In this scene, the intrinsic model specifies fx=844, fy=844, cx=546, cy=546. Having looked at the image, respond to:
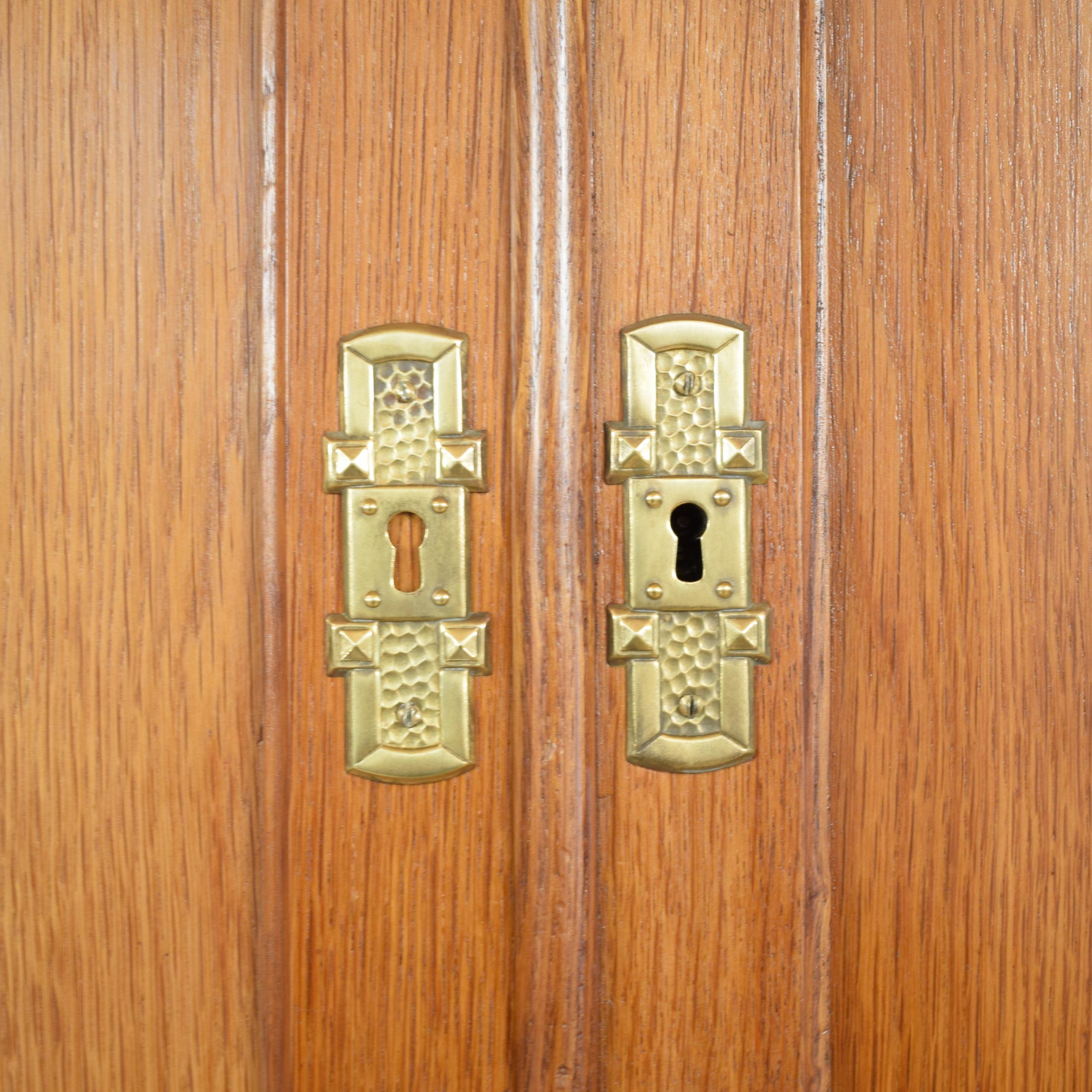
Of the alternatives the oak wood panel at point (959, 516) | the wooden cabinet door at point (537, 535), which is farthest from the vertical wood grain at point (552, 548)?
the oak wood panel at point (959, 516)

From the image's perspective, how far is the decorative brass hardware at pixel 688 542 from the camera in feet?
1.34

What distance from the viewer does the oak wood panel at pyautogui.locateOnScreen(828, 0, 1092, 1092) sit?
42 centimetres

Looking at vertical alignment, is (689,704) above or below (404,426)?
below

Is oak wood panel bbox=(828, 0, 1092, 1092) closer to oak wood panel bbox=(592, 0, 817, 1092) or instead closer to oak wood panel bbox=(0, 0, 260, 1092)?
oak wood panel bbox=(592, 0, 817, 1092)

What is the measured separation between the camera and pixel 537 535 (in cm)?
41

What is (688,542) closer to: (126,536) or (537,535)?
(537,535)

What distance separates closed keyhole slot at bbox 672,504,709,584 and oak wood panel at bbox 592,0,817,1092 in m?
0.03

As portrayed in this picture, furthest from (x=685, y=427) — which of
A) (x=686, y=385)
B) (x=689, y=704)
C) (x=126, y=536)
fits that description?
(x=126, y=536)

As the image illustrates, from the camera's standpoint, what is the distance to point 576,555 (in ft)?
1.35

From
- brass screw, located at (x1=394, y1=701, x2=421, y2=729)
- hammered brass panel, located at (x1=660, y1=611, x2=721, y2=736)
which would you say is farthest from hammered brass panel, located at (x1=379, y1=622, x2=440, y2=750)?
hammered brass panel, located at (x1=660, y1=611, x2=721, y2=736)

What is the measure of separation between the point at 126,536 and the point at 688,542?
10.9 inches

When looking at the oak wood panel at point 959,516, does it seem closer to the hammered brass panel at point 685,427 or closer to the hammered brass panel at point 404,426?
the hammered brass panel at point 685,427

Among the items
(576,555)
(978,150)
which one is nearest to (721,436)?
(576,555)

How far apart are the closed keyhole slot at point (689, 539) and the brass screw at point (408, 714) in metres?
0.14
